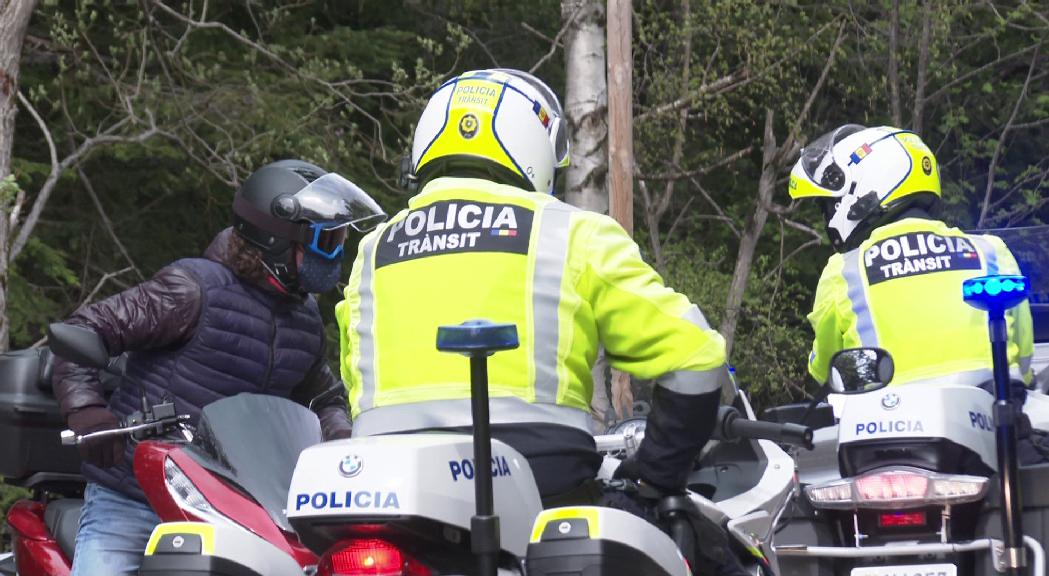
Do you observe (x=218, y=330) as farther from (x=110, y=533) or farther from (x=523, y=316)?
(x=523, y=316)

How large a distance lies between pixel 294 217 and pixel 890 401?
210 cm

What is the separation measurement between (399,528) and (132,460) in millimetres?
2073

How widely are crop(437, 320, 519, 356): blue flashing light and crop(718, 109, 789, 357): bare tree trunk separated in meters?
13.3

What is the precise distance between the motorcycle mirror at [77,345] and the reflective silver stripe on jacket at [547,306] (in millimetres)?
1623

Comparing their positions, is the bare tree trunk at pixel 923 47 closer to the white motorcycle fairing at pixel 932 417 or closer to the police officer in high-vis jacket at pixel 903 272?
the police officer in high-vis jacket at pixel 903 272

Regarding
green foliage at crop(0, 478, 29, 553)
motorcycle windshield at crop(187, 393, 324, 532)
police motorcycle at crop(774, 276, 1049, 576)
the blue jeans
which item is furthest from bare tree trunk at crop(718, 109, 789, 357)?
motorcycle windshield at crop(187, 393, 324, 532)

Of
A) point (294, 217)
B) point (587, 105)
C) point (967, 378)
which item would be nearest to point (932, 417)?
point (967, 378)

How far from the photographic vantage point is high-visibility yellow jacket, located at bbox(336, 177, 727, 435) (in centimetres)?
396

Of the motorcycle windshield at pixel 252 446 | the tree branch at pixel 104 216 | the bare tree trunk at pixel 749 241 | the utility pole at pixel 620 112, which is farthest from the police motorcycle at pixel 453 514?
the bare tree trunk at pixel 749 241

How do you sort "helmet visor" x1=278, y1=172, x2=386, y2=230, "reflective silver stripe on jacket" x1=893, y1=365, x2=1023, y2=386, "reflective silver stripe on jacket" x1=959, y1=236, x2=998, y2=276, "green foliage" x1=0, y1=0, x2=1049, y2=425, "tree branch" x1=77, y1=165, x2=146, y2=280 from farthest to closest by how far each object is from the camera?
"tree branch" x1=77, y1=165, x2=146, y2=280
"green foliage" x1=0, y1=0, x2=1049, y2=425
"reflective silver stripe on jacket" x1=959, y1=236, x2=998, y2=276
"reflective silver stripe on jacket" x1=893, y1=365, x2=1023, y2=386
"helmet visor" x1=278, y1=172, x2=386, y2=230

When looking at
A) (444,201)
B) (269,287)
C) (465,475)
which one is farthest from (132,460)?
(465,475)

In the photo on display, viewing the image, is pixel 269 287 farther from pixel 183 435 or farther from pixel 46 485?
pixel 46 485

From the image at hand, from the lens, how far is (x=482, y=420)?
11.5 feet

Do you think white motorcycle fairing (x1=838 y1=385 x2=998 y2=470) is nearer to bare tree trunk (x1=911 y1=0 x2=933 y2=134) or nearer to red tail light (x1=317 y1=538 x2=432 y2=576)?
red tail light (x1=317 y1=538 x2=432 y2=576)
